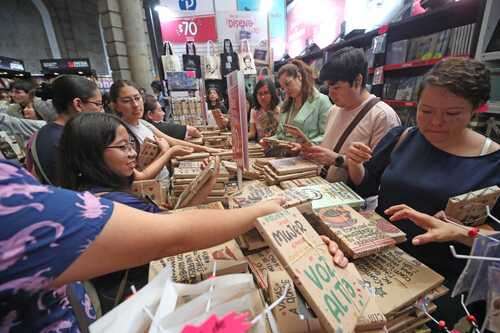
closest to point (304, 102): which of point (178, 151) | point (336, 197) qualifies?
point (178, 151)

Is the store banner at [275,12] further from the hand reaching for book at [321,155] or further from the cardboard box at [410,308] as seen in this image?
the cardboard box at [410,308]

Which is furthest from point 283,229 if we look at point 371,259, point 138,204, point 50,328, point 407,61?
point 407,61

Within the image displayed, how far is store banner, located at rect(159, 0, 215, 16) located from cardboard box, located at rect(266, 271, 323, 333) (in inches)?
207

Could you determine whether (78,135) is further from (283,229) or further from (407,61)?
(407,61)

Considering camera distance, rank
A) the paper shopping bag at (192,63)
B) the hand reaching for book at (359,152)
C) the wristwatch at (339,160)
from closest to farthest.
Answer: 1. the hand reaching for book at (359,152)
2. the wristwatch at (339,160)
3. the paper shopping bag at (192,63)

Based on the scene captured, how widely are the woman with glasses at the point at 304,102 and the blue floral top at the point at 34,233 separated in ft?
6.27

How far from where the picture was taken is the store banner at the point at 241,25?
4816 mm

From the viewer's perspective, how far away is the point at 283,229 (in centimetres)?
71

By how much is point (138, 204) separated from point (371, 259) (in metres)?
0.96

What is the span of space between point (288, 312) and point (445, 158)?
0.95m

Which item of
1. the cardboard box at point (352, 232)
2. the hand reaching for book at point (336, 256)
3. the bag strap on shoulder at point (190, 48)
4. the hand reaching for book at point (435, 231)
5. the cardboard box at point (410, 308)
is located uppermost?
the bag strap on shoulder at point (190, 48)

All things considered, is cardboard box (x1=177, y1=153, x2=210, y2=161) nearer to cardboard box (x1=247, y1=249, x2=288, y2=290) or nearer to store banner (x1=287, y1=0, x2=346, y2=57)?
cardboard box (x1=247, y1=249, x2=288, y2=290)

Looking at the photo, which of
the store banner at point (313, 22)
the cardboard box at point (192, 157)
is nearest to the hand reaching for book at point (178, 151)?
the cardboard box at point (192, 157)

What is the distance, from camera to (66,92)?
6.33 feet
